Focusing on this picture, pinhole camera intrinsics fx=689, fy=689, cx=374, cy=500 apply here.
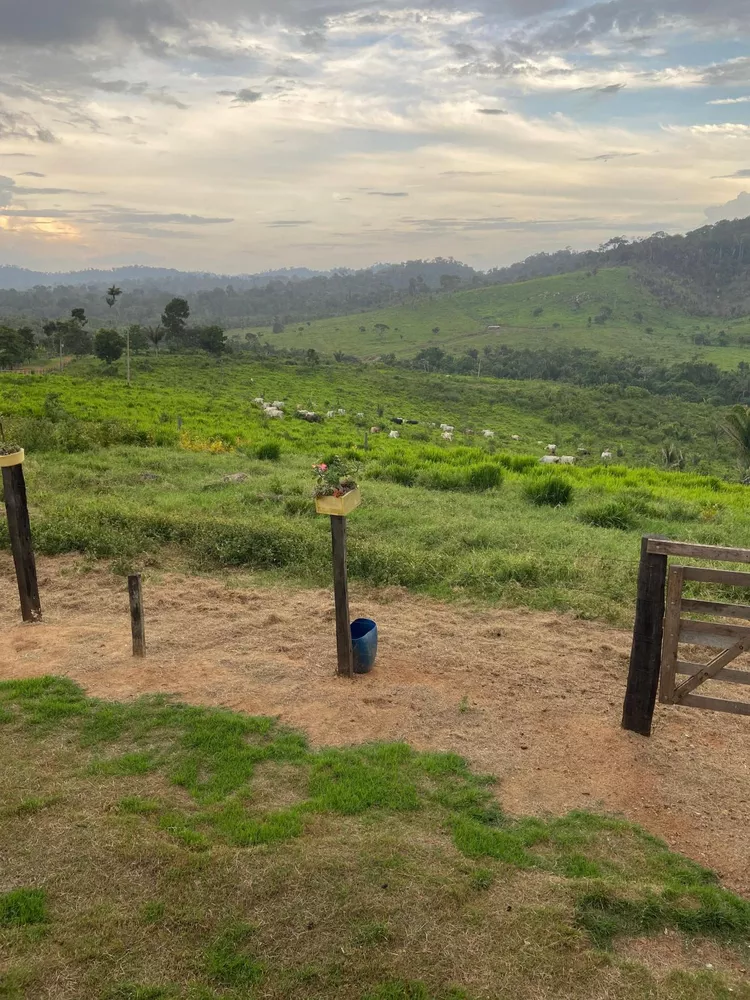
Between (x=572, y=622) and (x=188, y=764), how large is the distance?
209 inches

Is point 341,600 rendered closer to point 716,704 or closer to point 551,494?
point 716,704

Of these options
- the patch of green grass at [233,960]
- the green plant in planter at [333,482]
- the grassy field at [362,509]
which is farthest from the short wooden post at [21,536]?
the patch of green grass at [233,960]

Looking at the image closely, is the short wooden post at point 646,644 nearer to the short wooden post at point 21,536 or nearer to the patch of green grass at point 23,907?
the patch of green grass at point 23,907

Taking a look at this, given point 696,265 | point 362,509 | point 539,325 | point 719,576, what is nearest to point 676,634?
point 719,576

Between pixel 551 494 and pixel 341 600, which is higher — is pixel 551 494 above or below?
below

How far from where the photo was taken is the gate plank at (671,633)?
19.5 ft

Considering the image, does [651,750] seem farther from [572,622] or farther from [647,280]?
[647,280]

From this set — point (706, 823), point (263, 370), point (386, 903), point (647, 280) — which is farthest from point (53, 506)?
point (647, 280)

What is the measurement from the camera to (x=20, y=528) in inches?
337

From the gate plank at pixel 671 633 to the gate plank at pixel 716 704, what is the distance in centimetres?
15

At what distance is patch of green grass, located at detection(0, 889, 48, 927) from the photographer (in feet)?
13.5

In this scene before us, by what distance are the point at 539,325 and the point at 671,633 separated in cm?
12806

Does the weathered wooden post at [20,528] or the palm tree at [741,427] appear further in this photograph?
the palm tree at [741,427]

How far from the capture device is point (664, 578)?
6023 mm
